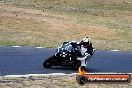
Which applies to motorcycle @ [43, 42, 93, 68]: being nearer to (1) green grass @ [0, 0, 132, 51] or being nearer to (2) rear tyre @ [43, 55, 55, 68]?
(2) rear tyre @ [43, 55, 55, 68]

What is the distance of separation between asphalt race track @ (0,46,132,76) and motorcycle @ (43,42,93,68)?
0.26 meters

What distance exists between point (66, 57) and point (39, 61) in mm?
2313

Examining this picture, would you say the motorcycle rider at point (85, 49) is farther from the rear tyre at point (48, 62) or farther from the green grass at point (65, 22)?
the green grass at point (65, 22)

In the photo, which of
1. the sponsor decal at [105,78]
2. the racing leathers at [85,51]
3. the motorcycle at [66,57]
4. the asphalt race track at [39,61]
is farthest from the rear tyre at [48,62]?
the sponsor decal at [105,78]

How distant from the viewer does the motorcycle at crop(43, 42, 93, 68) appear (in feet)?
62.4

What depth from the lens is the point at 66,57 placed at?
63.0 ft

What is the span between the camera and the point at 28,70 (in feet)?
60.9

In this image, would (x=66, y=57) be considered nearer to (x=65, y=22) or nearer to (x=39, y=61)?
(x=39, y=61)

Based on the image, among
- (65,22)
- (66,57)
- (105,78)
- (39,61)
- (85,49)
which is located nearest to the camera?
(105,78)

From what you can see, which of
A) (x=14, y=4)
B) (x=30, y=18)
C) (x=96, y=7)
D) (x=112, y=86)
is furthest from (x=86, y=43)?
(x=96, y=7)

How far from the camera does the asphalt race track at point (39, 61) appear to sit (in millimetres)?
18734

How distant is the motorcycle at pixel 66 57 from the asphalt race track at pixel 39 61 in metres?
0.26

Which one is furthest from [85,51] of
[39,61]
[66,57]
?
[39,61]

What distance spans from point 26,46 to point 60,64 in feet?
24.2
